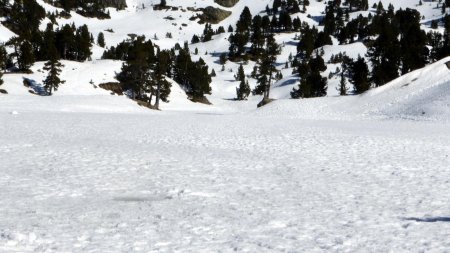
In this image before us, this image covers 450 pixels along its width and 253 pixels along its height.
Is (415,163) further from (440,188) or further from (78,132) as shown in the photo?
(78,132)

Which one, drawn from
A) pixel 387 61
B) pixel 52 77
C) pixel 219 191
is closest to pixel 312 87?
pixel 387 61

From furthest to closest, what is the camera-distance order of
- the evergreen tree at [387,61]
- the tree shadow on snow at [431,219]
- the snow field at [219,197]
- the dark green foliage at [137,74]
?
the dark green foliage at [137,74]
the evergreen tree at [387,61]
the tree shadow on snow at [431,219]
the snow field at [219,197]

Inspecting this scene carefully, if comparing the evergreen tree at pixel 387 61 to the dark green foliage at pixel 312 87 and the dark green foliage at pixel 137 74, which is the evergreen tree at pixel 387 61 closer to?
the dark green foliage at pixel 312 87

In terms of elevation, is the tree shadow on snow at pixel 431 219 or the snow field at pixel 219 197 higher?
the tree shadow on snow at pixel 431 219

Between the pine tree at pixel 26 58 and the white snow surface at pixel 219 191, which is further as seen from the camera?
the pine tree at pixel 26 58

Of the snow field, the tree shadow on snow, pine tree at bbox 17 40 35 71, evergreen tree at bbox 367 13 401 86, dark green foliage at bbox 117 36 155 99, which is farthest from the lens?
dark green foliage at bbox 117 36 155 99

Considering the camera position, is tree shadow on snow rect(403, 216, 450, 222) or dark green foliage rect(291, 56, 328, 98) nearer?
tree shadow on snow rect(403, 216, 450, 222)

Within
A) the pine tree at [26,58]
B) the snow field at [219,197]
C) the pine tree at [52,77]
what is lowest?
the snow field at [219,197]

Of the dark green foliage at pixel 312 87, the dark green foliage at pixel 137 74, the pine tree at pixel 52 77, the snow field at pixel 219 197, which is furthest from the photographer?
the dark green foliage at pixel 312 87

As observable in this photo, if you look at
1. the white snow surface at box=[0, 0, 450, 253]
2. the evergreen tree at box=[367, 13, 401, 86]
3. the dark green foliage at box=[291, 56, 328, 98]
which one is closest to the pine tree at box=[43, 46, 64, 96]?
the dark green foliage at box=[291, 56, 328, 98]

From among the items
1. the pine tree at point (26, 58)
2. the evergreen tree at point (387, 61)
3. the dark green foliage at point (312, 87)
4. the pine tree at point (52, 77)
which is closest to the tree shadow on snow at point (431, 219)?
the evergreen tree at point (387, 61)

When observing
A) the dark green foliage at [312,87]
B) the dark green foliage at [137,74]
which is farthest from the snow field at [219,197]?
the dark green foliage at [137,74]

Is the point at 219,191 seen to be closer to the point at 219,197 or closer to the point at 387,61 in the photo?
the point at 219,197

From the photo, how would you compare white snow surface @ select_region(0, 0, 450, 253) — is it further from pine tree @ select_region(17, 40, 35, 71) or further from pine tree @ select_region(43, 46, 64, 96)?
pine tree @ select_region(17, 40, 35, 71)
